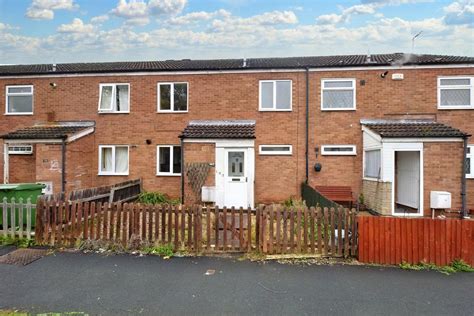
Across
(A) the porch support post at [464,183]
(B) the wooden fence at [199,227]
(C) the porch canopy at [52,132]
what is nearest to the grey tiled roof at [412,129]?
(A) the porch support post at [464,183]

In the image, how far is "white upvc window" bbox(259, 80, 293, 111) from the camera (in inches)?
485

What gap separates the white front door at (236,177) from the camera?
11.0 m

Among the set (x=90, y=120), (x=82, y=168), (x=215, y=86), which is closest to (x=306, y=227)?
(x=215, y=86)

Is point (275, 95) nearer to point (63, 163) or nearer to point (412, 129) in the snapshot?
point (412, 129)

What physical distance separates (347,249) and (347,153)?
669 centimetres

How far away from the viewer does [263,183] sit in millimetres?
12008

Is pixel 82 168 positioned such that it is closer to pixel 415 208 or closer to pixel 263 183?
pixel 263 183

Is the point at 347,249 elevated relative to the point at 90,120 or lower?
lower

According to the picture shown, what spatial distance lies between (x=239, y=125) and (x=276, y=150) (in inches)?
71.7

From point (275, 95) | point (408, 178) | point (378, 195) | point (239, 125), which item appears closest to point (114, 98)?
point (239, 125)

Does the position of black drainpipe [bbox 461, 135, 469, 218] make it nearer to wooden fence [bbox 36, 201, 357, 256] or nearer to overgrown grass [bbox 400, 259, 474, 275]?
overgrown grass [bbox 400, 259, 474, 275]

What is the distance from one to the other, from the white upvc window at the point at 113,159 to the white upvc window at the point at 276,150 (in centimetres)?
589

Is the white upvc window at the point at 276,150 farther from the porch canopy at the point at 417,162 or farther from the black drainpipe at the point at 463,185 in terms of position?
the black drainpipe at the point at 463,185

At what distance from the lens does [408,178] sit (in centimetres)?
1105
